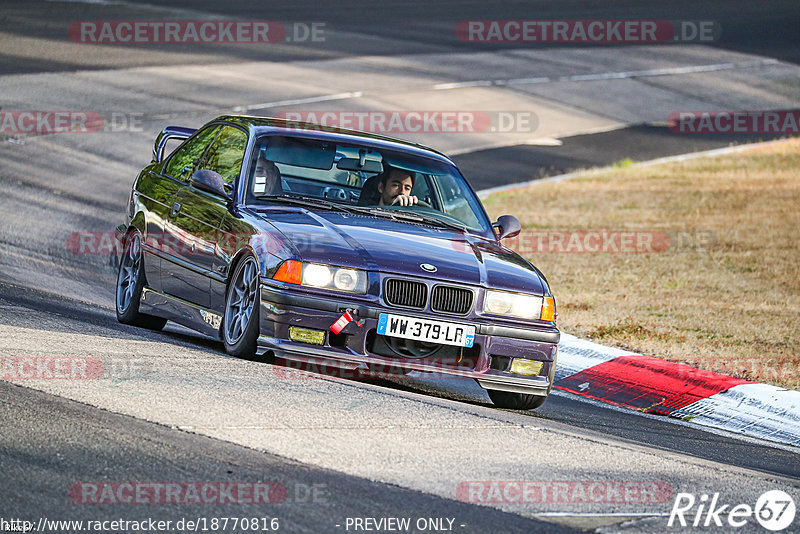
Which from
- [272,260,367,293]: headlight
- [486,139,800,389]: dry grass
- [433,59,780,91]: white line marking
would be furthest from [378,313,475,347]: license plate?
[433,59,780,91]: white line marking

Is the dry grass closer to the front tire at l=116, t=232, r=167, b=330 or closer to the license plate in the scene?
the license plate

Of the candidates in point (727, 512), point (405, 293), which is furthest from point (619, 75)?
point (727, 512)

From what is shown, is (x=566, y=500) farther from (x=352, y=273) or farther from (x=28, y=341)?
(x=28, y=341)

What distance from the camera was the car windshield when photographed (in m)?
8.80

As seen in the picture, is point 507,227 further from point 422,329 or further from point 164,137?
point 164,137

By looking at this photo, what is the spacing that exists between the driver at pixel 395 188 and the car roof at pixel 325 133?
276mm

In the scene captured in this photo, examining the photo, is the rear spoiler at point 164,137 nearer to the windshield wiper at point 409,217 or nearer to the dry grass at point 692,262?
the windshield wiper at point 409,217

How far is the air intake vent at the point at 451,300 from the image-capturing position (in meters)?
7.72

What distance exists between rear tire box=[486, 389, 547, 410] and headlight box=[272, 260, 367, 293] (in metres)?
1.33

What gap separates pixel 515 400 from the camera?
27.4 feet

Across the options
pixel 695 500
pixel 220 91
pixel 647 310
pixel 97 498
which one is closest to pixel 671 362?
pixel 647 310

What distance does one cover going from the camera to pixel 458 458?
6.11 m

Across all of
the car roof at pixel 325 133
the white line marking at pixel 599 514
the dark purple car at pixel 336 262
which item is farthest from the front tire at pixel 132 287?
the white line marking at pixel 599 514

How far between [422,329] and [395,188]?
172cm
